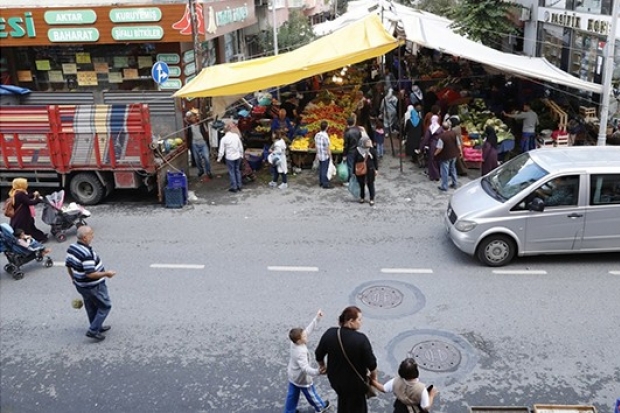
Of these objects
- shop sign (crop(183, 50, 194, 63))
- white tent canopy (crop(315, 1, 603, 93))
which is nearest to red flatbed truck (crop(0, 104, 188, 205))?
shop sign (crop(183, 50, 194, 63))

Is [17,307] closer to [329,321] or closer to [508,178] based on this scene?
[329,321]

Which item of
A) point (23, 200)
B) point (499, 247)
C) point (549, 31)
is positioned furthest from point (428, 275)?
point (549, 31)

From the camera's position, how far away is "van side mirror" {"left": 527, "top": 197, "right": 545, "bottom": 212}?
30.7 ft

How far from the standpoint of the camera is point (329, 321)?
8320 mm

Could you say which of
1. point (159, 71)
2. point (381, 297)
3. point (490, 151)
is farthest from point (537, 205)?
point (159, 71)

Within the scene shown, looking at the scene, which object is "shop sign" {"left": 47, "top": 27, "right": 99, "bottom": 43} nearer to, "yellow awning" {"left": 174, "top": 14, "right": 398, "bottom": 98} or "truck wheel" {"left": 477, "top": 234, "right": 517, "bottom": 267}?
"yellow awning" {"left": 174, "top": 14, "right": 398, "bottom": 98}

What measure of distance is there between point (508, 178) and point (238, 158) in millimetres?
6099

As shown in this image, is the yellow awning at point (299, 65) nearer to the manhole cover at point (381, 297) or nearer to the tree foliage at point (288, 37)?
the manhole cover at point (381, 297)

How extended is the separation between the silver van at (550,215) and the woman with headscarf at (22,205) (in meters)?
7.30

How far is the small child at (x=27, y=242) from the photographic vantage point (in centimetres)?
985

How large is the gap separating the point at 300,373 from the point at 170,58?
47.8 ft

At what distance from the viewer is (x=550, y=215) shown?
30.9 ft

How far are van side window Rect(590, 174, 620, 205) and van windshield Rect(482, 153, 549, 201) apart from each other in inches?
28.4

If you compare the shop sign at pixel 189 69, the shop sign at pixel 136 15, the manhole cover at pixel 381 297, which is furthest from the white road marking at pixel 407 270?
the shop sign at pixel 189 69
